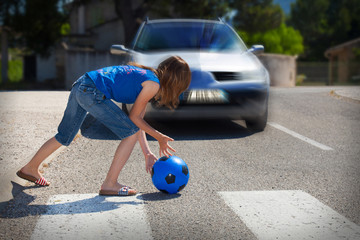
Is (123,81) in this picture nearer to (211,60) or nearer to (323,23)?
(211,60)

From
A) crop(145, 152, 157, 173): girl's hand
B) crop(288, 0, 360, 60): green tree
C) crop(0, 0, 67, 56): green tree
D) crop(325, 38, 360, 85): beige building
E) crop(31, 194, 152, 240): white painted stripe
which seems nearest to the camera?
crop(31, 194, 152, 240): white painted stripe

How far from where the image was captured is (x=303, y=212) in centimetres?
407

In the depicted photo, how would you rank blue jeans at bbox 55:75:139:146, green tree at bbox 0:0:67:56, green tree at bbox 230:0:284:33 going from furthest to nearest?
green tree at bbox 230:0:284:33
green tree at bbox 0:0:67:56
blue jeans at bbox 55:75:139:146

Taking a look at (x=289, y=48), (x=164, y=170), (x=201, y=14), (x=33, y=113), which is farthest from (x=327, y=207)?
(x=289, y=48)

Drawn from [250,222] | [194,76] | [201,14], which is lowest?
[250,222]

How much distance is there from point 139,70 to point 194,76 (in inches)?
116

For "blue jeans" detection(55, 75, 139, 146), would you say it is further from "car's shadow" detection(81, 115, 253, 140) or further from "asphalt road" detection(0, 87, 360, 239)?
"car's shadow" detection(81, 115, 253, 140)

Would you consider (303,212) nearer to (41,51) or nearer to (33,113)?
(33,113)

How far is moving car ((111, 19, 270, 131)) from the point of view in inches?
288

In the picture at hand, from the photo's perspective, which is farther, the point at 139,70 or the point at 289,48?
the point at 289,48

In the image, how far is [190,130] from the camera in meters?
8.41

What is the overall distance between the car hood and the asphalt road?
1.02m

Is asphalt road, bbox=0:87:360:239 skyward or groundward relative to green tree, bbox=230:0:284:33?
groundward

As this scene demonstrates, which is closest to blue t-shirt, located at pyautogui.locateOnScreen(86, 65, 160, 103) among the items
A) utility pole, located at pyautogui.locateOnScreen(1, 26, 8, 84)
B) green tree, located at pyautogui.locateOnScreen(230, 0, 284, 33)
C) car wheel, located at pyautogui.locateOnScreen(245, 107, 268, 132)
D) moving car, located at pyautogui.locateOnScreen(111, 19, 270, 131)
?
moving car, located at pyautogui.locateOnScreen(111, 19, 270, 131)
